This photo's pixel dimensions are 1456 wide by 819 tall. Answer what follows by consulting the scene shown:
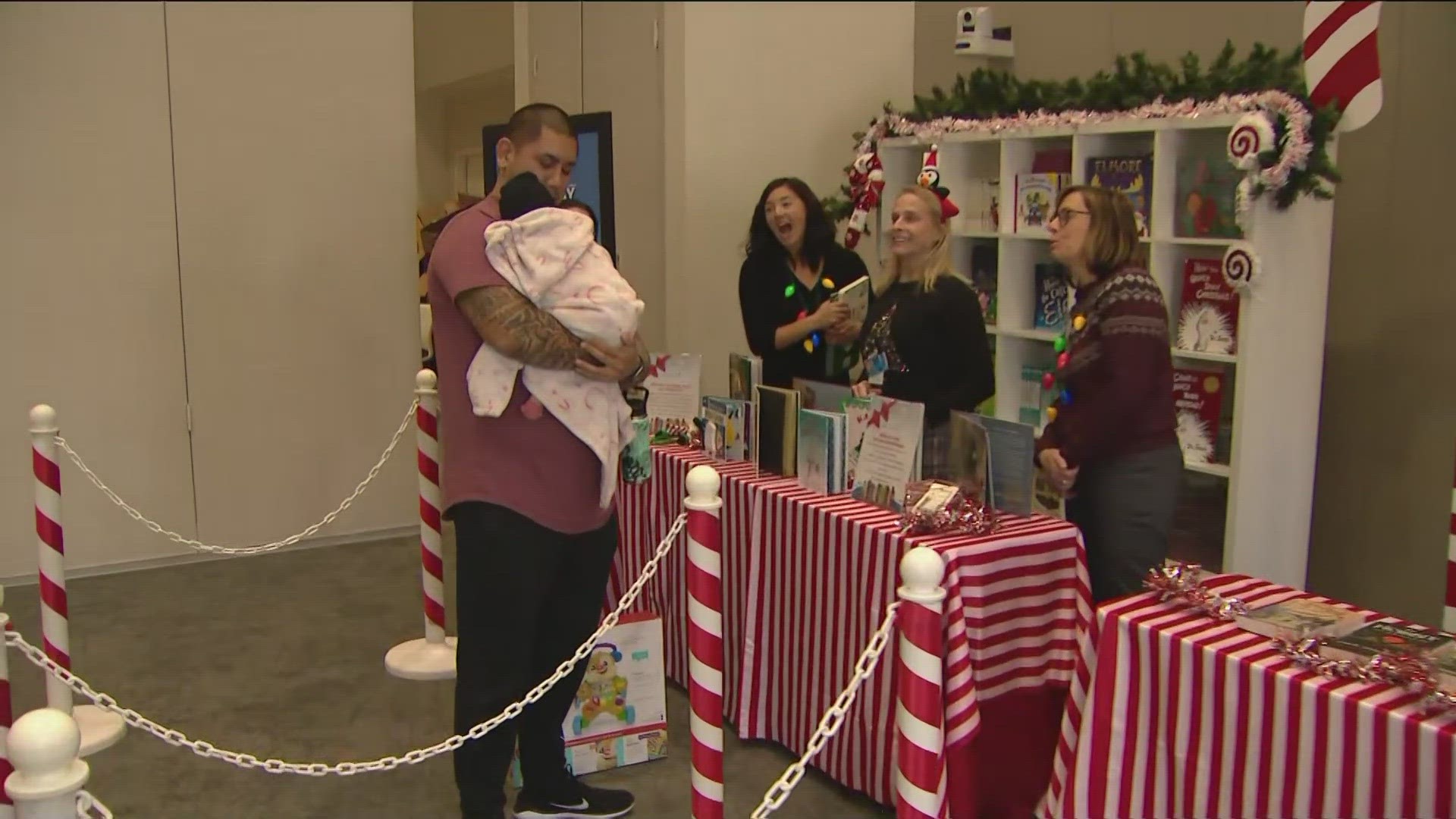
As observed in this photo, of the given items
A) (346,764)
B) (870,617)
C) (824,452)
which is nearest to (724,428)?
(824,452)

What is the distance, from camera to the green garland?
11.9 ft

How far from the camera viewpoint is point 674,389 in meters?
3.67

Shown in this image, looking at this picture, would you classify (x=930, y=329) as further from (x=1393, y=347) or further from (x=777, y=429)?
(x=1393, y=347)

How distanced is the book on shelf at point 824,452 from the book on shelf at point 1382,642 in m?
1.28

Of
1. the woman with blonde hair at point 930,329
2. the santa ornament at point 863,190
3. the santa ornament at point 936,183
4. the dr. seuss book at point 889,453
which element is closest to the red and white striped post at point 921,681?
the dr. seuss book at point 889,453

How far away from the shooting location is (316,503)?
17.7 feet

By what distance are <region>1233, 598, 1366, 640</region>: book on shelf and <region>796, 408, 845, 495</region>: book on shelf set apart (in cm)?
111

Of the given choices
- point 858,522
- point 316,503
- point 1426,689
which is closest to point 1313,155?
point 858,522

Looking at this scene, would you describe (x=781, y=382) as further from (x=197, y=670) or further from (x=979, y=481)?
(x=197, y=670)

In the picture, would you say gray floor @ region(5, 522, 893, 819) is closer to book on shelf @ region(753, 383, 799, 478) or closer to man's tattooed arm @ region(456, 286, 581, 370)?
book on shelf @ region(753, 383, 799, 478)

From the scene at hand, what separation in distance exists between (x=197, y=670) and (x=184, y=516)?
144 centimetres

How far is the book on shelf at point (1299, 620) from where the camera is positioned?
2021mm

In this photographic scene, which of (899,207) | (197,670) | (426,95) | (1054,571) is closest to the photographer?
(1054,571)

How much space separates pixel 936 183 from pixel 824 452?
177 cm
